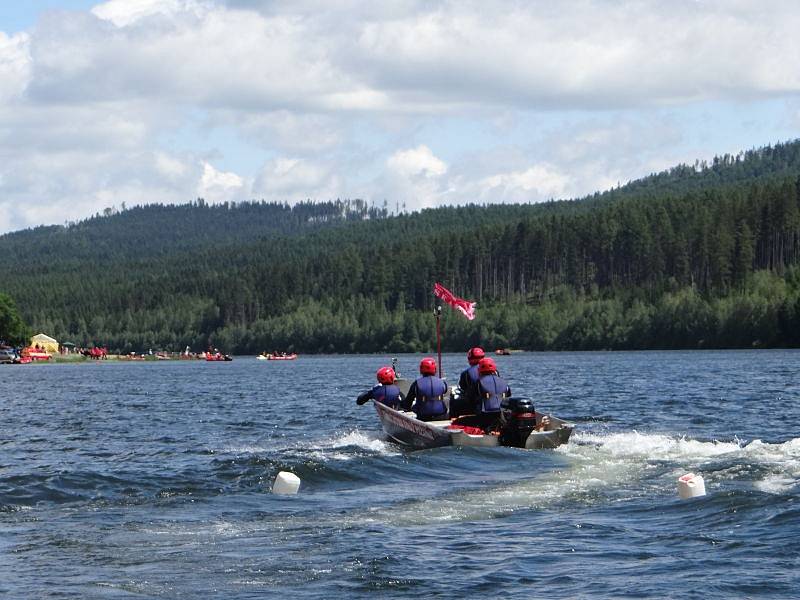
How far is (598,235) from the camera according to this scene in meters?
188

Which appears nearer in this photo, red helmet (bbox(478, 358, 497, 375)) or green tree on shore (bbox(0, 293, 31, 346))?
red helmet (bbox(478, 358, 497, 375))

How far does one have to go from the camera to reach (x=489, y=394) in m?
32.0

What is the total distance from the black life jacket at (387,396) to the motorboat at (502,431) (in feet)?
7.53

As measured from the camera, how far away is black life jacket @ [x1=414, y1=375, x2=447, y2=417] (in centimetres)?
3397

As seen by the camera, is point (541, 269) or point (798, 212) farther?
point (541, 269)

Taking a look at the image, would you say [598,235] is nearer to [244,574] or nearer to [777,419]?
[777,419]

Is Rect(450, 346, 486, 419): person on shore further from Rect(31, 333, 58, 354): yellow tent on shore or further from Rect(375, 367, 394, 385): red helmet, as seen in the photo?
Rect(31, 333, 58, 354): yellow tent on shore

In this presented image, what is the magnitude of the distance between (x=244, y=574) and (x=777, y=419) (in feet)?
88.0

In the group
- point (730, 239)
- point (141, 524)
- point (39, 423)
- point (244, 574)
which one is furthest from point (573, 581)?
point (730, 239)

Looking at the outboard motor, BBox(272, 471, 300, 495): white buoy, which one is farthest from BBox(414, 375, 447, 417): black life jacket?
BBox(272, 471, 300, 495): white buoy

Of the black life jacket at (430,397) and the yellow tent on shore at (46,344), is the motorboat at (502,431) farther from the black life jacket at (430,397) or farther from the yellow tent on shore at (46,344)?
the yellow tent on shore at (46,344)

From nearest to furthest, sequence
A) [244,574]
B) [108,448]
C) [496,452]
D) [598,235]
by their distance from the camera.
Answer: [244,574] < [496,452] < [108,448] < [598,235]

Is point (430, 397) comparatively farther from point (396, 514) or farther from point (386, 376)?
point (396, 514)

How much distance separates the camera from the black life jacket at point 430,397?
3397cm
